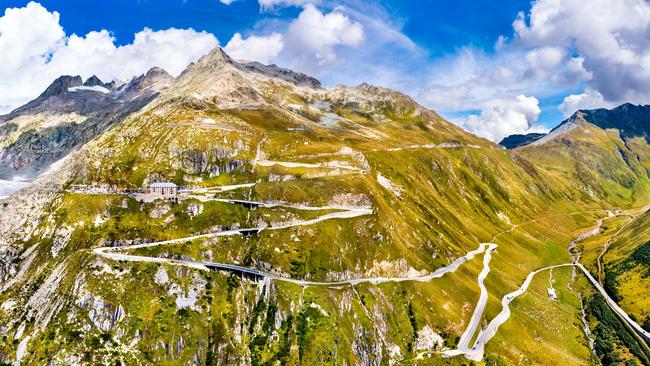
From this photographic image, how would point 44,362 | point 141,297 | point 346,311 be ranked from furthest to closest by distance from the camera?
point 346,311, point 141,297, point 44,362

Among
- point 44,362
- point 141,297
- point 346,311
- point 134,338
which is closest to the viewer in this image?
point 44,362

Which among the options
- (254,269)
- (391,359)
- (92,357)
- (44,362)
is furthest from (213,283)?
(391,359)

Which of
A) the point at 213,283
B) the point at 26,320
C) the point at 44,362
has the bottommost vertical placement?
the point at 44,362

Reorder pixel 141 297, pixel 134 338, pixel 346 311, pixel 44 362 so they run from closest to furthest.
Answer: pixel 44 362, pixel 134 338, pixel 141 297, pixel 346 311

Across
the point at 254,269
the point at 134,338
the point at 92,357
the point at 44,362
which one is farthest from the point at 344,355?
the point at 44,362

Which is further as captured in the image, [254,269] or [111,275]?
[254,269]

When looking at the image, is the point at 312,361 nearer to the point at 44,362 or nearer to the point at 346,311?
the point at 346,311

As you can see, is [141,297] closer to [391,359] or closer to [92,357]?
[92,357]

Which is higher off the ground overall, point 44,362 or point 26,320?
point 26,320

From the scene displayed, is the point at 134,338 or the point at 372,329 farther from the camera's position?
the point at 372,329
